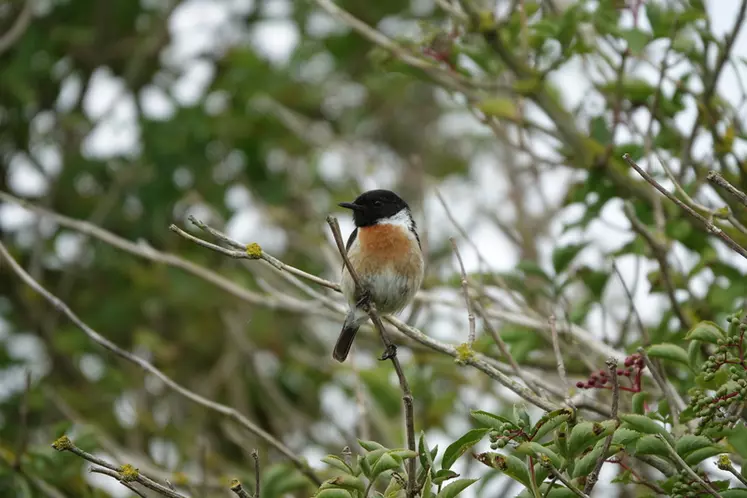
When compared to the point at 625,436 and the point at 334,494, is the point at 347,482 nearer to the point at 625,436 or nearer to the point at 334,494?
the point at 334,494

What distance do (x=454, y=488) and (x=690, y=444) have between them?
0.76m

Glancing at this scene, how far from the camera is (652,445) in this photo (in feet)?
9.95

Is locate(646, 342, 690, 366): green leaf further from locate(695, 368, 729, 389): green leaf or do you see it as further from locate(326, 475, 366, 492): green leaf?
locate(326, 475, 366, 492): green leaf

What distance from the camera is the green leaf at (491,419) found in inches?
121

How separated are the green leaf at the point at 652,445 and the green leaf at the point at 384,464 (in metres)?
0.76

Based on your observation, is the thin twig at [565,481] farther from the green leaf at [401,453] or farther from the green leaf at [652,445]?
the green leaf at [401,453]

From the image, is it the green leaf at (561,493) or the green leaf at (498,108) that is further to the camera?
the green leaf at (498,108)

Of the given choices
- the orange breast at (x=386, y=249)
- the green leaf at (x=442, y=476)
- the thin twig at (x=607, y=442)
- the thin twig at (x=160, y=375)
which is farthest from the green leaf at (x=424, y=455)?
the orange breast at (x=386, y=249)

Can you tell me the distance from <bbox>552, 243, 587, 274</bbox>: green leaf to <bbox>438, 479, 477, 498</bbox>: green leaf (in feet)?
6.73

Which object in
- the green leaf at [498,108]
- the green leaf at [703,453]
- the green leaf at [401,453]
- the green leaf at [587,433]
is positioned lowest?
the green leaf at [401,453]

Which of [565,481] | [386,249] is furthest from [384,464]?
[386,249]

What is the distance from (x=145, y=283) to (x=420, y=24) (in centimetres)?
383

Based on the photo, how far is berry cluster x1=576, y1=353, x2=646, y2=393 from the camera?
345 centimetres

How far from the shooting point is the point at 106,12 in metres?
8.30
